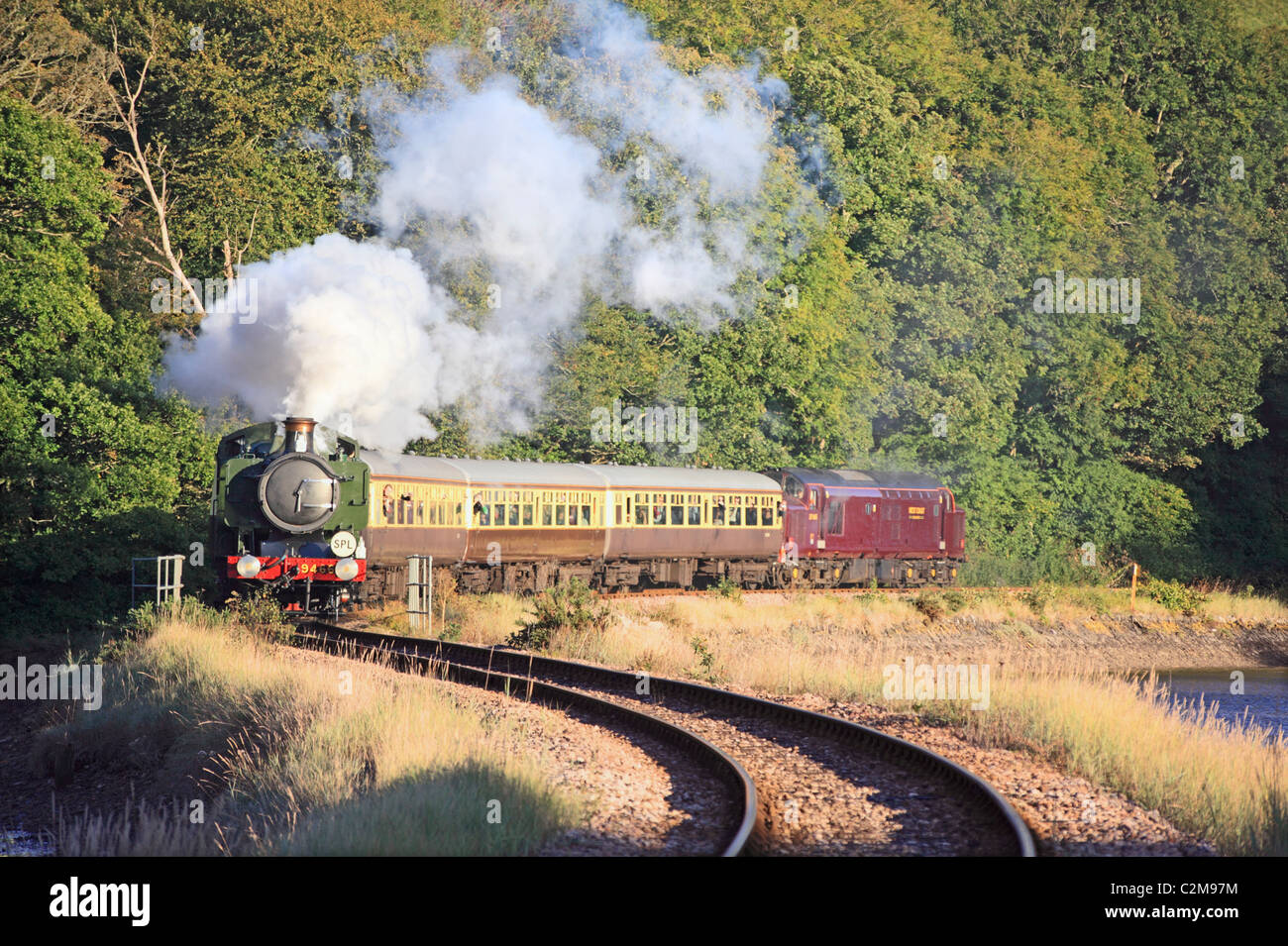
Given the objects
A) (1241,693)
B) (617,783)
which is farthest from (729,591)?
(617,783)

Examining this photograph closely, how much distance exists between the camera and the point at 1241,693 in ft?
93.8

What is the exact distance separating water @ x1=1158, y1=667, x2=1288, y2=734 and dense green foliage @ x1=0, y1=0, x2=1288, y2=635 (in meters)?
10.6

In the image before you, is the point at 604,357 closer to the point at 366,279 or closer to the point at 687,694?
the point at 366,279

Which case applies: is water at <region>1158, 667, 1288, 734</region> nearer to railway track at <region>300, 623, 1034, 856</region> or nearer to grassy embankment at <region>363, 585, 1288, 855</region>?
grassy embankment at <region>363, 585, 1288, 855</region>

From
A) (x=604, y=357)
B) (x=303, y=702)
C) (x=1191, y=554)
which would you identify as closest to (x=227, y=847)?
(x=303, y=702)

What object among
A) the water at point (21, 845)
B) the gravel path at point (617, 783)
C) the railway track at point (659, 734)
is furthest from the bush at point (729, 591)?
the water at point (21, 845)

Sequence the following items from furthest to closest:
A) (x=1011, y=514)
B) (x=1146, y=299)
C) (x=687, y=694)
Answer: (x=1146, y=299) → (x=1011, y=514) → (x=687, y=694)

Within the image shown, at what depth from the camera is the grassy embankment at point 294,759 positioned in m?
9.46

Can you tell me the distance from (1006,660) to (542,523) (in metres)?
11.6

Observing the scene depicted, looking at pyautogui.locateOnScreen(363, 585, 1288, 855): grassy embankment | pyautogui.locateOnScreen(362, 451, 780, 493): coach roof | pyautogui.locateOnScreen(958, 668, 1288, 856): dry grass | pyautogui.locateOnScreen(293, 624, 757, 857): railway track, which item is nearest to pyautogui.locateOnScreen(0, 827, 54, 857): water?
pyautogui.locateOnScreen(293, 624, 757, 857): railway track

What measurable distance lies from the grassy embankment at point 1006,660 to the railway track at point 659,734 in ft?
10.00

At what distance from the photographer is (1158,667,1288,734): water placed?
23.5 m

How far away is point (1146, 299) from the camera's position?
53062mm

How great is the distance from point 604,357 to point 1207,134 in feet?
112
